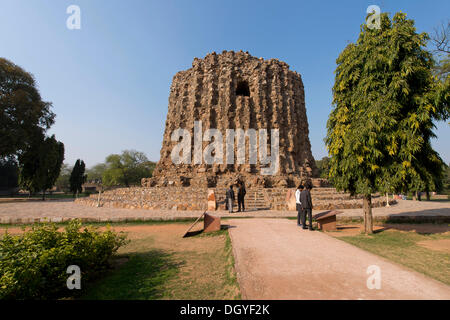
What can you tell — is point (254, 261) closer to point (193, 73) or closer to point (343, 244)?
point (343, 244)

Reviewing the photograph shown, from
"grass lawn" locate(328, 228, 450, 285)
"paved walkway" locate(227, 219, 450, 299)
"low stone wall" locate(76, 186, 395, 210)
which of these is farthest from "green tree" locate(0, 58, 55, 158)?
"grass lawn" locate(328, 228, 450, 285)

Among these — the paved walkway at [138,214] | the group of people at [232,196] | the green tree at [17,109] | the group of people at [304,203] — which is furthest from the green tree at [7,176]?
the group of people at [304,203]

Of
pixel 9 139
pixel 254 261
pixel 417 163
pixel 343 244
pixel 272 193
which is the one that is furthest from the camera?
pixel 9 139

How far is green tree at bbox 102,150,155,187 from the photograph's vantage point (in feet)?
128

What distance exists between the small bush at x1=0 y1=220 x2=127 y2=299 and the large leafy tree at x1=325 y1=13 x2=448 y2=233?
693cm

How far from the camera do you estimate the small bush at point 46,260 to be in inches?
94.0

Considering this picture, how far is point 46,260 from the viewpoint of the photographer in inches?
108

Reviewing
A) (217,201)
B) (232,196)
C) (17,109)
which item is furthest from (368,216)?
(17,109)

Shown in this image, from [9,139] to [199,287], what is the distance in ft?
86.9

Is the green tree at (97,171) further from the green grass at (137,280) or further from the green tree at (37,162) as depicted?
the green grass at (137,280)

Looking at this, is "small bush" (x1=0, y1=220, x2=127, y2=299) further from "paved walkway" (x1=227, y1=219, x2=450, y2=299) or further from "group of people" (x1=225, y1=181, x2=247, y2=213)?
"group of people" (x1=225, y1=181, x2=247, y2=213)

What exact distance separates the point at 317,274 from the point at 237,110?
2121cm
